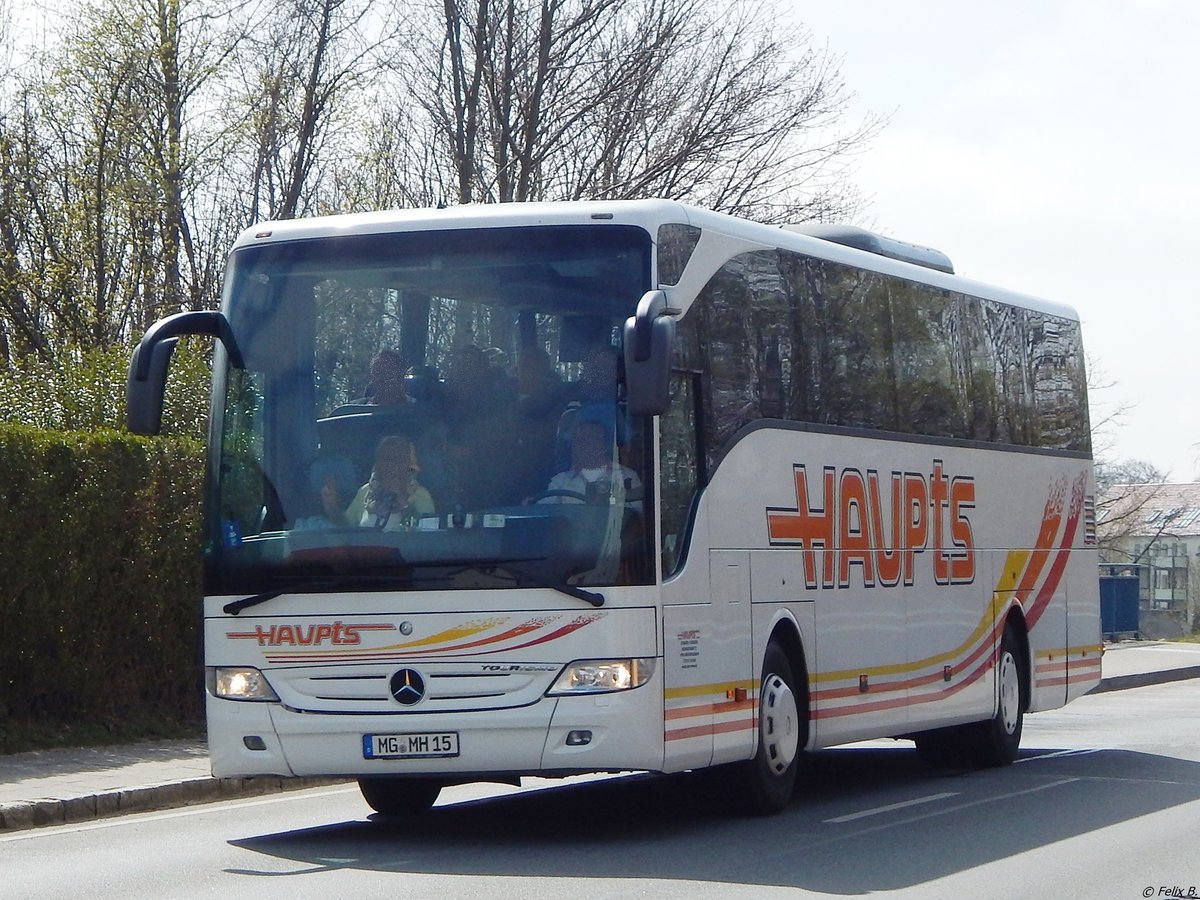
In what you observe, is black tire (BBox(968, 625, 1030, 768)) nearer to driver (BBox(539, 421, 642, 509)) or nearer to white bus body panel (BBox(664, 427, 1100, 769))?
white bus body panel (BBox(664, 427, 1100, 769))

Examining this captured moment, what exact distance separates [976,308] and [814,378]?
3691 millimetres

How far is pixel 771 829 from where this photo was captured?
37.8 feet

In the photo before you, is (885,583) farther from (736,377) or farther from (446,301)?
(446,301)

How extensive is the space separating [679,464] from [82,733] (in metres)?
7.62

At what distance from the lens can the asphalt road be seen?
30.6ft

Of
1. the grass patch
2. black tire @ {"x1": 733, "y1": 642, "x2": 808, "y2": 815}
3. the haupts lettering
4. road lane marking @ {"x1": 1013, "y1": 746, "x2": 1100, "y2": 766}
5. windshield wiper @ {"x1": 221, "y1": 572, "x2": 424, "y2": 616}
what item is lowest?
road lane marking @ {"x1": 1013, "y1": 746, "x2": 1100, "y2": 766}

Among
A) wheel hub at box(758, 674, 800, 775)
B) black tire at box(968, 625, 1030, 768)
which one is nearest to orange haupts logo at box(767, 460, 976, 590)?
wheel hub at box(758, 674, 800, 775)

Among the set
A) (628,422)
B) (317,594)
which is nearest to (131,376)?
(317,594)

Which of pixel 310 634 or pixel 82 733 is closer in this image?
pixel 310 634

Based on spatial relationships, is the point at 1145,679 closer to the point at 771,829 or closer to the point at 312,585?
the point at 771,829

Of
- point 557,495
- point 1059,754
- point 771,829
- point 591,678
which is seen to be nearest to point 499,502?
point 557,495

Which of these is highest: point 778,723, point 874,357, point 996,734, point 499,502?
point 874,357

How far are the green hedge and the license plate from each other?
6.52 meters

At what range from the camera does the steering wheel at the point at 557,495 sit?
10500 millimetres
